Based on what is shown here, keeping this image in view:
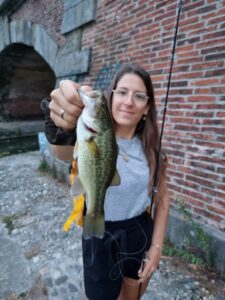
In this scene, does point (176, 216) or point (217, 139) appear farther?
point (176, 216)

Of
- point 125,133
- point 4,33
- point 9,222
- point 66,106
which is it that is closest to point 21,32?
point 4,33

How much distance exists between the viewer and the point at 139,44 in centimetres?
384

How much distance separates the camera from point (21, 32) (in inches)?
317

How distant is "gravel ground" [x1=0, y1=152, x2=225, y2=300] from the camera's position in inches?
106

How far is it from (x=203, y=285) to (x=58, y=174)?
3754 mm

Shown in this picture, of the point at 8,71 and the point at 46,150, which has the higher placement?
the point at 8,71

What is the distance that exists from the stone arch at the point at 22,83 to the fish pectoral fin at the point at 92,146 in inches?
389

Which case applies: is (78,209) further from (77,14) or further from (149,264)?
(77,14)

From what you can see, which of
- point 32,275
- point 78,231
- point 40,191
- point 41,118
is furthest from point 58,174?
point 41,118

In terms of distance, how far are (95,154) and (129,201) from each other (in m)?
0.62

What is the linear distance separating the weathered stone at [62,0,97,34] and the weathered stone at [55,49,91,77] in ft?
1.68

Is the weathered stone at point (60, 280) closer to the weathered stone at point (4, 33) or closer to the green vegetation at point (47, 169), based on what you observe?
the green vegetation at point (47, 169)

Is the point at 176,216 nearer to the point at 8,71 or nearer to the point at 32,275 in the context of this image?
the point at 32,275

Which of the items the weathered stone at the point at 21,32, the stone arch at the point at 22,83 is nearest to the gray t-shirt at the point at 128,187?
the weathered stone at the point at 21,32
